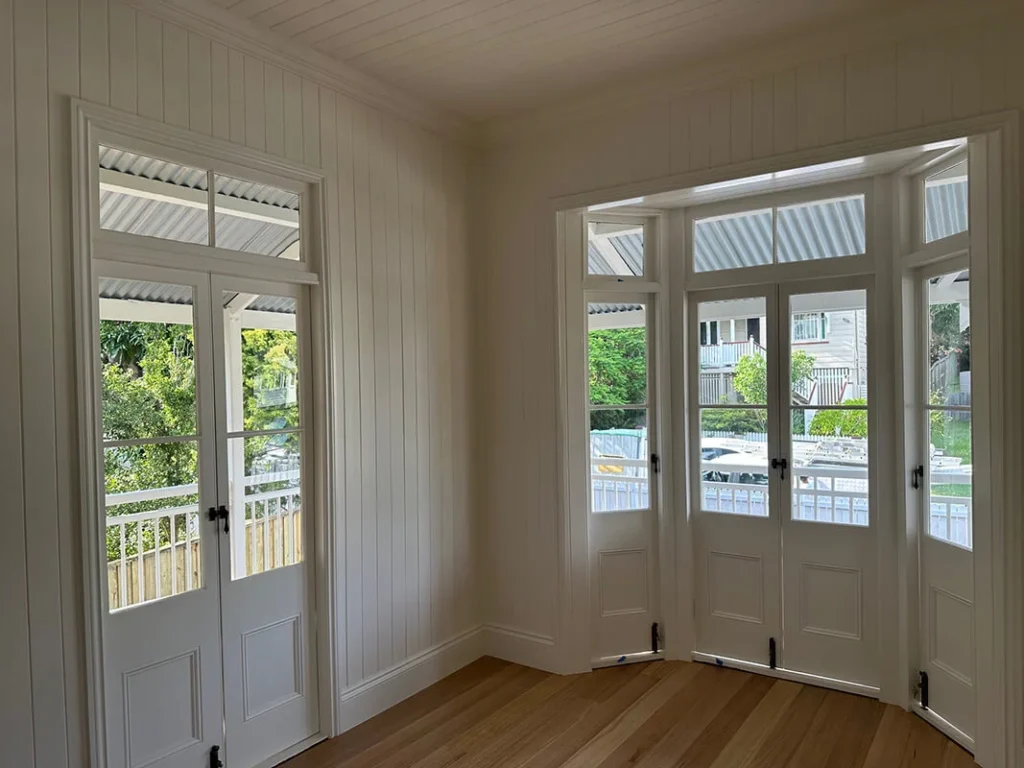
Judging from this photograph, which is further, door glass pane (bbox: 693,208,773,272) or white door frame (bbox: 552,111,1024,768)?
door glass pane (bbox: 693,208,773,272)

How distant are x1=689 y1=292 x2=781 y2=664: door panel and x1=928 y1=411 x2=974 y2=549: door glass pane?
0.74 meters

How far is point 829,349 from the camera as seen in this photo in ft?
11.7

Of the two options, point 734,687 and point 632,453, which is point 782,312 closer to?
point 632,453

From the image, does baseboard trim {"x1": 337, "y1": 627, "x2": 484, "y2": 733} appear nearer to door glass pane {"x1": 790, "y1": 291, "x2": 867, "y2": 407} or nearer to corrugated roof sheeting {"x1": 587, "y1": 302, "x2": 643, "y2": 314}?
corrugated roof sheeting {"x1": 587, "y1": 302, "x2": 643, "y2": 314}

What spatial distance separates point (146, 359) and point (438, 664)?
2.22 m

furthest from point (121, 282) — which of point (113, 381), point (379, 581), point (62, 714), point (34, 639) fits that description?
point (379, 581)

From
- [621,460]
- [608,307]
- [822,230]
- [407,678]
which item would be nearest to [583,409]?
[621,460]

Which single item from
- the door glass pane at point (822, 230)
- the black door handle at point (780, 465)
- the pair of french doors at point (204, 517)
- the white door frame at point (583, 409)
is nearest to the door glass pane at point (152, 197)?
the pair of french doors at point (204, 517)

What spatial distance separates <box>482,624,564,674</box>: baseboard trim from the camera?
12.8 feet

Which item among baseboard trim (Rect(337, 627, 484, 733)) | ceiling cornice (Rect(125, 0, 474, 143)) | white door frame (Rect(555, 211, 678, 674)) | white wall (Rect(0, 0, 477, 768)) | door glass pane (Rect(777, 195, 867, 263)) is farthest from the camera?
white door frame (Rect(555, 211, 678, 674))

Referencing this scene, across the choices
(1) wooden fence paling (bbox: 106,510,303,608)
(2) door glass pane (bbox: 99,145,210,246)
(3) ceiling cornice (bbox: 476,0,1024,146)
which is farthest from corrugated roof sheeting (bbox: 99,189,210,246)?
(3) ceiling cornice (bbox: 476,0,1024,146)

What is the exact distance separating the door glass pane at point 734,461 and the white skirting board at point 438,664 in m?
1.23

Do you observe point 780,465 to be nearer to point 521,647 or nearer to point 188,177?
point 521,647

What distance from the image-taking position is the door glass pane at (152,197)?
2.50 metres
